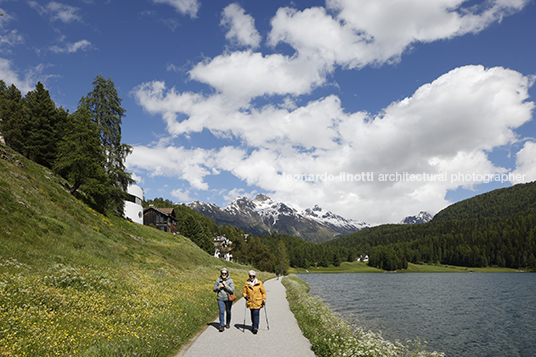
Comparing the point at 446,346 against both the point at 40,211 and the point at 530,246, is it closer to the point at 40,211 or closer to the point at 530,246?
the point at 40,211

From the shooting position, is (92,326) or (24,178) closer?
(92,326)

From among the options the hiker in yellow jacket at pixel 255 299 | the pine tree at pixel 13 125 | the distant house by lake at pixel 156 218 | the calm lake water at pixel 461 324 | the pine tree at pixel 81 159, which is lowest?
the calm lake water at pixel 461 324

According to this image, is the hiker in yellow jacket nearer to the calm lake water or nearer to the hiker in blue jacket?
the hiker in blue jacket

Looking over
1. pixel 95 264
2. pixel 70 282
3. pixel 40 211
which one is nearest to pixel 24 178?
pixel 40 211

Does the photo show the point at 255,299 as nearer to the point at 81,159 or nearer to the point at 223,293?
the point at 223,293

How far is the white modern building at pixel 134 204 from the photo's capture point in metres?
58.0

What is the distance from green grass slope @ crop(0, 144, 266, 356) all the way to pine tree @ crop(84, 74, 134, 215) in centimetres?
2025

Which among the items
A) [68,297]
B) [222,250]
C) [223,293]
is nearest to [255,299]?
[223,293]

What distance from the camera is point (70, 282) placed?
13.1 metres

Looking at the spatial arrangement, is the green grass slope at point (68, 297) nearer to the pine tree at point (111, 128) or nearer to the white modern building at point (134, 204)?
the pine tree at point (111, 128)

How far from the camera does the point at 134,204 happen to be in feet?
198

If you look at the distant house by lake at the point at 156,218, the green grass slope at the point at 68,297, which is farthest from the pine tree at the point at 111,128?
the distant house by lake at the point at 156,218

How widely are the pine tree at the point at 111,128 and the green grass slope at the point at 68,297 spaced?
66.5 feet

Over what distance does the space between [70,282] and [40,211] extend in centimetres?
1260
